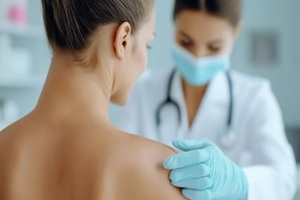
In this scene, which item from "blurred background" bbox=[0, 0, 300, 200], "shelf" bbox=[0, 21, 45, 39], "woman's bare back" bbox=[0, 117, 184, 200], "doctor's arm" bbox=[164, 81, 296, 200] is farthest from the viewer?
"blurred background" bbox=[0, 0, 300, 200]

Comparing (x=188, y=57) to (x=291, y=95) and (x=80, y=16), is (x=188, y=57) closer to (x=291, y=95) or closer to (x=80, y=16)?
(x=80, y=16)

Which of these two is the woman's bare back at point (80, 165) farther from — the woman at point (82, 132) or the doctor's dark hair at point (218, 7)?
the doctor's dark hair at point (218, 7)

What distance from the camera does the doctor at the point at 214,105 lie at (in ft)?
5.93

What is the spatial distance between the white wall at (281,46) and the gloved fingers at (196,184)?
3.11 meters

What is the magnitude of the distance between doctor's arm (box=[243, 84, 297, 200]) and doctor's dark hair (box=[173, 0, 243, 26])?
0.27 m

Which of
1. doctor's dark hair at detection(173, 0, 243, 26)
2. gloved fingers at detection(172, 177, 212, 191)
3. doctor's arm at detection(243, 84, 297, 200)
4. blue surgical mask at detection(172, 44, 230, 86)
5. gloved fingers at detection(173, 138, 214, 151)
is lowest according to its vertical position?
doctor's arm at detection(243, 84, 297, 200)

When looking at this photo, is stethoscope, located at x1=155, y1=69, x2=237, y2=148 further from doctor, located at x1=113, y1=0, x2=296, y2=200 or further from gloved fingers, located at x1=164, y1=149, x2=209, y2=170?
gloved fingers, located at x1=164, y1=149, x2=209, y2=170

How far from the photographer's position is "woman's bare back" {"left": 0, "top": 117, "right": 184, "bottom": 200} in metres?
1.02

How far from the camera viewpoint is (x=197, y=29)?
191 centimetres

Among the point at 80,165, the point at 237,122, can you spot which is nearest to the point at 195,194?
the point at 80,165

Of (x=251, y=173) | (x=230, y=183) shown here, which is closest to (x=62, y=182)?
(x=230, y=183)

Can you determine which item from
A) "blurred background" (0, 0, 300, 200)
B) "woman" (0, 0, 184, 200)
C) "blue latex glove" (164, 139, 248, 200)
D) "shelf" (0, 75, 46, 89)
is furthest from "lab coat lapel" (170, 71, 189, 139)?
"blurred background" (0, 0, 300, 200)

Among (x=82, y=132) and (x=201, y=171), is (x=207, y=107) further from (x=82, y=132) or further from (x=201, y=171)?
(x=82, y=132)

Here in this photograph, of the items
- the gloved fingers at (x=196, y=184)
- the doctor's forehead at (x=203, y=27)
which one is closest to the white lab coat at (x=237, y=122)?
the doctor's forehead at (x=203, y=27)
